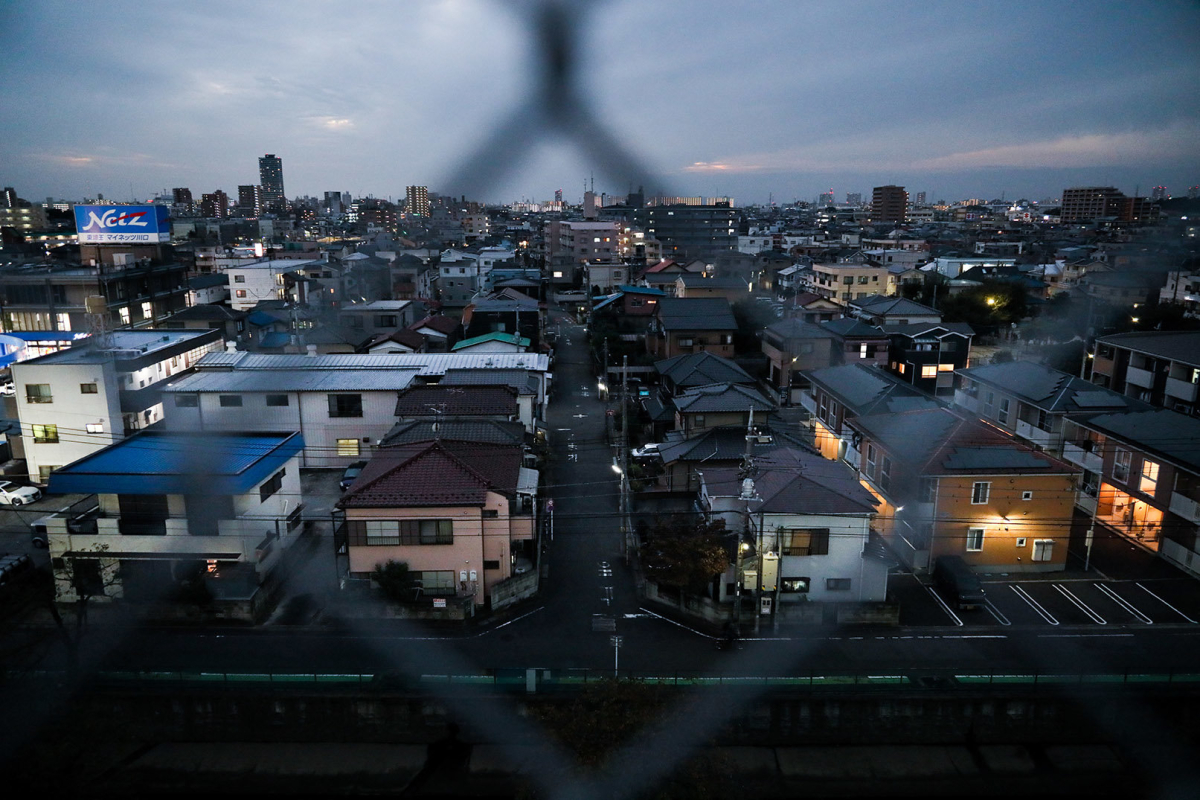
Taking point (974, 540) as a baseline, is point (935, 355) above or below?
above

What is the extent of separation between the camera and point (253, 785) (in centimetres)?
510

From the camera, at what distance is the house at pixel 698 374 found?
38.4ft

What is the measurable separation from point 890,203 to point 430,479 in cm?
5985

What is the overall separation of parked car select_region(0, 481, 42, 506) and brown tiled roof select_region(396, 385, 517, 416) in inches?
174

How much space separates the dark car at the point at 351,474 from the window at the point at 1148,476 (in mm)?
8990

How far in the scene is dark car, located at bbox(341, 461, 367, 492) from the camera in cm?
895

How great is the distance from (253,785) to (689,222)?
512cm

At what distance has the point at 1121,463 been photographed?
8.14 m

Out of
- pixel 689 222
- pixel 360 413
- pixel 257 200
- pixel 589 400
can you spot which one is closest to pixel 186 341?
pixel 360 413

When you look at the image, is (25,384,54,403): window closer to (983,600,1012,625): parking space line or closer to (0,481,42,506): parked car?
(0,481,42,506): parked car

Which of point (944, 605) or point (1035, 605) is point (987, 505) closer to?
point (1035, 605)

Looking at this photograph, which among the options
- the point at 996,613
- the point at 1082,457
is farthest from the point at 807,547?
the point at 1082,457

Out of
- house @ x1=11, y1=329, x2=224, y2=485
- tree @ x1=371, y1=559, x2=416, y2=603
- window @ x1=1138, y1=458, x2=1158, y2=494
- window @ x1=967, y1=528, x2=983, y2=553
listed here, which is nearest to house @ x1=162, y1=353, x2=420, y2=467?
house @ x1=11, y1=329, x2=224, y2=485

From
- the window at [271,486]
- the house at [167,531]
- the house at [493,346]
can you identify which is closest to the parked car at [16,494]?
the house at [167,531]
